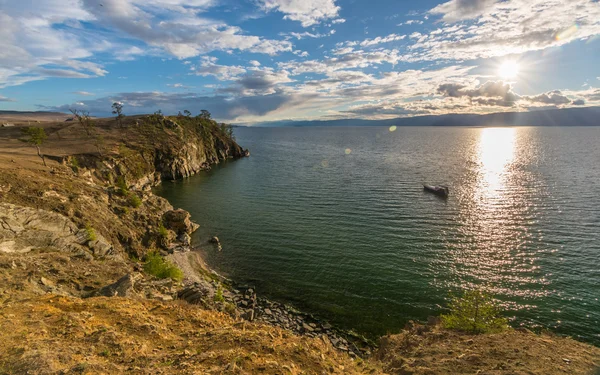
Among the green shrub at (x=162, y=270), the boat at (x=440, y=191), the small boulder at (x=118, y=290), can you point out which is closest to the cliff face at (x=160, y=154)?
the green shrub at (x=162, y=270)

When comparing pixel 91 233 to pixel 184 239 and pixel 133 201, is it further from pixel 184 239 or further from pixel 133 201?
pixel 133 201

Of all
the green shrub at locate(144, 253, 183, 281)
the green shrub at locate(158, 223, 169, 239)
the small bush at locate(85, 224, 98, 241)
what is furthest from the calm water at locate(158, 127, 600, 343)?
the small bush at locate(85, 224, 98, 241)

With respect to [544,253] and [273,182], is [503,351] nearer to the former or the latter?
[544,253]

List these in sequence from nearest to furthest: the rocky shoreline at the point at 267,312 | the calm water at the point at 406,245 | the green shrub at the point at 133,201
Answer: the rocky shoreline at the point at 267,312
the calm water at the point at 406,245
the green shrub at the point at 133,201

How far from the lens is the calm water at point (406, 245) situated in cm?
3291

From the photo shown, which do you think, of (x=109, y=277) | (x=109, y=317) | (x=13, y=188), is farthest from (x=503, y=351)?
(x=13, y=188)

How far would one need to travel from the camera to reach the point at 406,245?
151ft

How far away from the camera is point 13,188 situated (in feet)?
108

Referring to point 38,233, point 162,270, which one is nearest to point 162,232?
point 162,270

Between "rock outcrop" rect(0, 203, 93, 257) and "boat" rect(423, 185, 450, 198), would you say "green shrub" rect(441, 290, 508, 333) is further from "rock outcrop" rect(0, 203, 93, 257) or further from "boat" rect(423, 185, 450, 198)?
"boat" rect(423, 185, 450, 198)

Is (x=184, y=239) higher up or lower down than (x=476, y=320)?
higher up

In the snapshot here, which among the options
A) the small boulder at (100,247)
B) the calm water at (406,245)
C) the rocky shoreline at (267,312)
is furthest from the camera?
the calm water at (406,245)

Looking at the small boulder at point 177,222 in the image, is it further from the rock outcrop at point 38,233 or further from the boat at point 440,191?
the boat at point 440,191

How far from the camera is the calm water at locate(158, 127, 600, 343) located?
1296 inches
